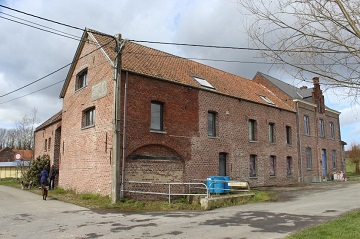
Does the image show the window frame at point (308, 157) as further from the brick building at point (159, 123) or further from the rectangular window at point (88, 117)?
the rectangular window at point (88, 117)

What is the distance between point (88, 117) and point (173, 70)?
18.0 feet

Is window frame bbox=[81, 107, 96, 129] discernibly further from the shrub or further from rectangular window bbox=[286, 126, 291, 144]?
rectangular window bbox=[286, 126, 291, 144]

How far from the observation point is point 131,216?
11.0 m

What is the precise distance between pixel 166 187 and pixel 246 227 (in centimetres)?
732

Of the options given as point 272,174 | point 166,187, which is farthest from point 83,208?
point 272,174

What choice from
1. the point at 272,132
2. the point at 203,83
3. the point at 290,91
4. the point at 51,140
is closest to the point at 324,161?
the point at 290,91

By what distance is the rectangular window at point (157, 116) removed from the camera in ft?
53.1

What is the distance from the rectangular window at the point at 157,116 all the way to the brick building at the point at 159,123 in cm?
5

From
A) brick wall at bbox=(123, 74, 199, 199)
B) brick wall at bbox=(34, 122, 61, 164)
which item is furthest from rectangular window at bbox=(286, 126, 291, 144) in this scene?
brick wall at bbox=(34, 122, 61, 164)

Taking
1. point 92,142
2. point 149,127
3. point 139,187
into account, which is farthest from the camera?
point 92,142

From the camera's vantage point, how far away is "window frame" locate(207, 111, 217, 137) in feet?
63.0

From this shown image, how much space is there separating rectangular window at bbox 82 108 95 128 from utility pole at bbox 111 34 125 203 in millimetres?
4250

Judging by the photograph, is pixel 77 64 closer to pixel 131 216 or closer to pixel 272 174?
pixel 131 216

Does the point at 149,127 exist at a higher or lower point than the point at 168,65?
lower
